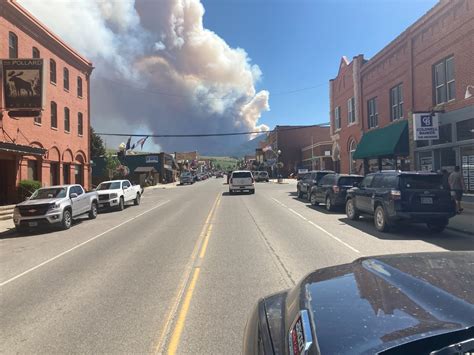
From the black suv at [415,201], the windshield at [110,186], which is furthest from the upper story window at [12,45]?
the black suv at [415,201]

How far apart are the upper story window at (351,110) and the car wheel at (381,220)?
23.2 m

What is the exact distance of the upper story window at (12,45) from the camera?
2416 centimetres

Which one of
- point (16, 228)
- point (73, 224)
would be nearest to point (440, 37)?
point (73, 224)

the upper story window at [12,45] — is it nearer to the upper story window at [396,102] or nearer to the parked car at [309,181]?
the parked car at [309,181]

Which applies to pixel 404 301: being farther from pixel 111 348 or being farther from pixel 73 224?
pixel 73 224

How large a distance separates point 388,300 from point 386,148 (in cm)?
2403

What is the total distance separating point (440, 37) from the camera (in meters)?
20.9

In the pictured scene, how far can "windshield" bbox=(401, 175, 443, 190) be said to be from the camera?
12.3m

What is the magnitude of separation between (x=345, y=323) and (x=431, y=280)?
0.74 metres

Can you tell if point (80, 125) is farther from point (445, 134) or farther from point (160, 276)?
point (160, 276)

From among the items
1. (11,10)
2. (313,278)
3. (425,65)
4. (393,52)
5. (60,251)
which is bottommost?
(60,251)

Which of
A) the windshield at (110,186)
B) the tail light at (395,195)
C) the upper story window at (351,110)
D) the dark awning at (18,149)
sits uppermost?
the upper story window at (351,110)

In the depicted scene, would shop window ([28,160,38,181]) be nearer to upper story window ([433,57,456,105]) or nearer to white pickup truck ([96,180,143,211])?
white pickup truck ([96,180,143,211])

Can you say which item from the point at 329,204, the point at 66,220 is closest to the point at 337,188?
the point at 329,204
